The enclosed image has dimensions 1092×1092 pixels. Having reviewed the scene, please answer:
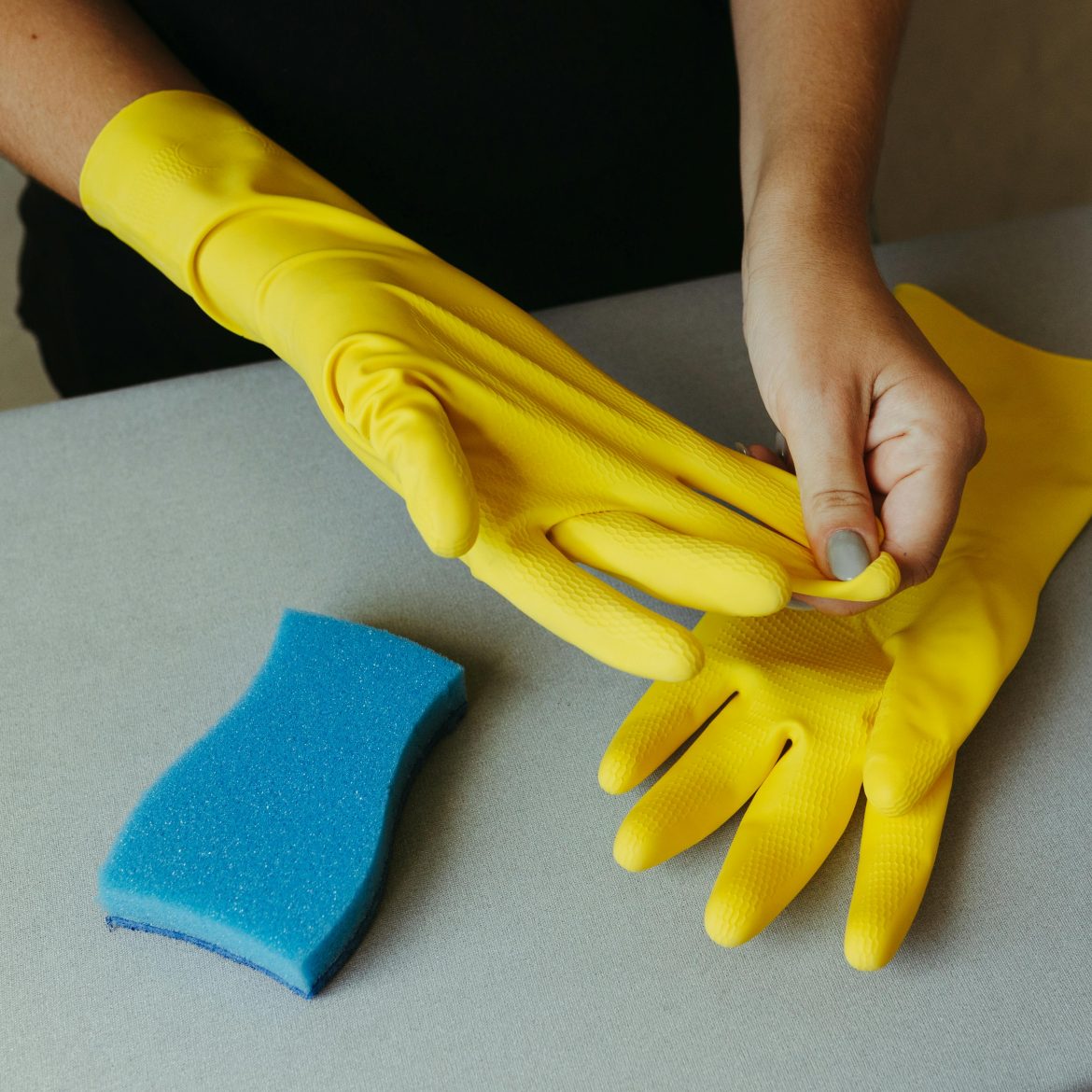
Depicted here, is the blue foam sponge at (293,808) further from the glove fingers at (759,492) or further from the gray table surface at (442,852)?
the glove fingers at (759,492)

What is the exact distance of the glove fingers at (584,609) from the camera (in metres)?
0.62

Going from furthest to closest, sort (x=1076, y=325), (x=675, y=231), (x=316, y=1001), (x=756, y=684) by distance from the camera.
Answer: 1. (x=675, y=231)
2. (x=1076, y=325)
3. (x=756, y=684)
4. (x=316, y=1001)

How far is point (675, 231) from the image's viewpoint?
3.74 ft

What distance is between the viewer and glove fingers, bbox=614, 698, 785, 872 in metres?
0.65

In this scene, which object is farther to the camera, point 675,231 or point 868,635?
point 675,231

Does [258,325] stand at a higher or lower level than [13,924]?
higher

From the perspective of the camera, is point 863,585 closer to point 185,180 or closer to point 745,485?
point 745,485

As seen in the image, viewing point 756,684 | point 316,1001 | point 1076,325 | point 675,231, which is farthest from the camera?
point 675,231

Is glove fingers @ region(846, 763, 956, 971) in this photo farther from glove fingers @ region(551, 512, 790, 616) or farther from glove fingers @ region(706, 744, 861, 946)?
glove fingers @ region(551, 512, 790, 616)

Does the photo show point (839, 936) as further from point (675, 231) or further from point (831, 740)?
point (675, 231)

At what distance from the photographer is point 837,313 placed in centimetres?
77

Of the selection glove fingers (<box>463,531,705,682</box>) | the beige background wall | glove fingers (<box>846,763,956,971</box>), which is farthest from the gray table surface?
the beige background wall

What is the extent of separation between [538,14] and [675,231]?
10.3 inches

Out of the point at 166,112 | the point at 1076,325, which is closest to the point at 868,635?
the point at 1076,325
